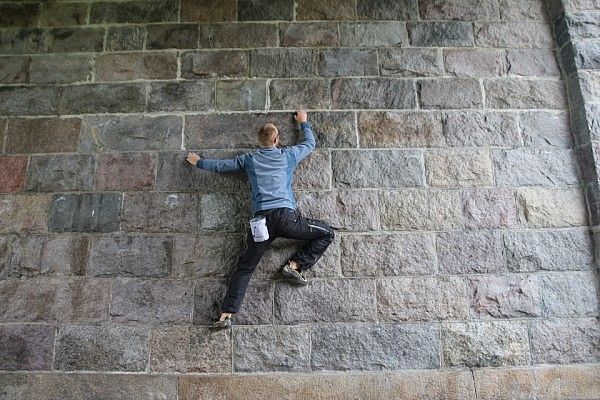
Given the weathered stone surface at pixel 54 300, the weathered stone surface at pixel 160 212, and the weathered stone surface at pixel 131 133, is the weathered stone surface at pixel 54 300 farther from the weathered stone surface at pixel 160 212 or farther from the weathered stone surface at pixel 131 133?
the weathered stone surface at pixel 131 133

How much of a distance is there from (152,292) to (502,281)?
→ 2449 mm

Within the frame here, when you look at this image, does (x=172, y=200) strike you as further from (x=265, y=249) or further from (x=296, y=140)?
(x=296, y=140)

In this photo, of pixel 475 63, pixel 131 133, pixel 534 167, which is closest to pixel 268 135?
pixel 131 133

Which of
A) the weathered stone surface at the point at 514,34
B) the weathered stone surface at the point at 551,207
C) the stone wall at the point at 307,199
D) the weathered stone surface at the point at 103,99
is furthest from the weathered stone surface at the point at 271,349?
the weathered stone surface at the point at 514,34

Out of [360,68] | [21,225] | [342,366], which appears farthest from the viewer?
[360,68]

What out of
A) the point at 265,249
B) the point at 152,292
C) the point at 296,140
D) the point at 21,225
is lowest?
the point at 152,292


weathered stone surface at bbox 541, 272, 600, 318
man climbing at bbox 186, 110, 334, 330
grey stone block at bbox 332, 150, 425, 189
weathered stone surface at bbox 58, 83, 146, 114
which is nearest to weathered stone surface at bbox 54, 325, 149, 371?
man climbing at bbox 186, 110, 334, 330

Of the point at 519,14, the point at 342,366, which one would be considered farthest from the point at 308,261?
the point at 519,14

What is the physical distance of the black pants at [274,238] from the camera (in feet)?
9.79

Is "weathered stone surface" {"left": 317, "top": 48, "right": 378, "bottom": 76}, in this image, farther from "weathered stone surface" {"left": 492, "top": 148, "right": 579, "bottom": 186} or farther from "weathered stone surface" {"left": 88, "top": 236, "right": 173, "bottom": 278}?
"weathered stone surface" {"left": 88, "top": 236, "right": 173, "bottom": 278}

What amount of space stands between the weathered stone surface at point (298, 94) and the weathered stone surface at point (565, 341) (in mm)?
2212

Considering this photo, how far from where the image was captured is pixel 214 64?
3.61 meters

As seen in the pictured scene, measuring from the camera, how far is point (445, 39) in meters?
3.67

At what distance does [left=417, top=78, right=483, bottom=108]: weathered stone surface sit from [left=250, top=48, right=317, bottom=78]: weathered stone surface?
880mm
